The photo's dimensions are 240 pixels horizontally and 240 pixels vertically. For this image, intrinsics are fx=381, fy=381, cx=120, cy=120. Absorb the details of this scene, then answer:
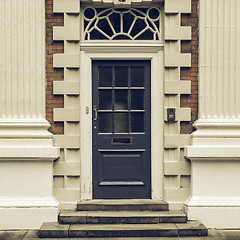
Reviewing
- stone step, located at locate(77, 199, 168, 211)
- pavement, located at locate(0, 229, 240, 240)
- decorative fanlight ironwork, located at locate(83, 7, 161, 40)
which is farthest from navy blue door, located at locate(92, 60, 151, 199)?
pavement, located at locate(0, 229, 240, 240)

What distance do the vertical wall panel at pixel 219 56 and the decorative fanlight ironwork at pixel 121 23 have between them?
878 mm

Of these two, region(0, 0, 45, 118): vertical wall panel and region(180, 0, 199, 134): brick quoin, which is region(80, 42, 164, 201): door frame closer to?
region(180, 0, 199, 134): brick quoin

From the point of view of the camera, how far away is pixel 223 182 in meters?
6.48

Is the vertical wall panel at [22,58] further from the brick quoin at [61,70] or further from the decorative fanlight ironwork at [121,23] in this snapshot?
the decorative fanlight ironwork at [121,23]

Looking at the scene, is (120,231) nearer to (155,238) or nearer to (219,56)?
(155,238)

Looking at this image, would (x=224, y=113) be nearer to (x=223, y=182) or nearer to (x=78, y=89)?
(x=223, y=182)

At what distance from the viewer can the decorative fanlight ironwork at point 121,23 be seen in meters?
6.81

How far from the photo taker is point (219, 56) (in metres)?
6.59

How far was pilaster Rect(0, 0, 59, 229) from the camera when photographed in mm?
6398

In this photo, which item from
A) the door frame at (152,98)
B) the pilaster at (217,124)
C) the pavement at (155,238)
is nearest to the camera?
the pavement at (155,238)

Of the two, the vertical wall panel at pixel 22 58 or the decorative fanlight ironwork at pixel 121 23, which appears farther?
the decorative fanlight ironwork at pixel 121 23

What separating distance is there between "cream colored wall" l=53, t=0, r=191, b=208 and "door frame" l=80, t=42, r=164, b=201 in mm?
157

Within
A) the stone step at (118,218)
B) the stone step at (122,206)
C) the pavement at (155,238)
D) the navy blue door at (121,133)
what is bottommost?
the pavement at (155,238)

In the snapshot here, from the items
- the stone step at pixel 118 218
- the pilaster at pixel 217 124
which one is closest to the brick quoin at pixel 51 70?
the stone step at pixel 118 218
